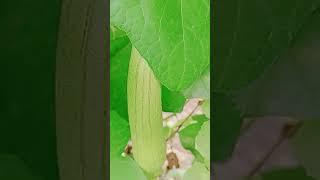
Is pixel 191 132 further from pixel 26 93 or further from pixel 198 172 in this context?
pixel 26 93

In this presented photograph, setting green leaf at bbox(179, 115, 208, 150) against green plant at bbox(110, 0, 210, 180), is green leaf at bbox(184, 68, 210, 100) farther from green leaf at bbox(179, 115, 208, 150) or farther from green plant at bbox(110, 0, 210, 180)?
green leaf at bbox(179, 115, 208, 150)

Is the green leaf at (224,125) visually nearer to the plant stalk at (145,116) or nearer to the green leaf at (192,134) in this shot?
the plant stalk at (145,116)

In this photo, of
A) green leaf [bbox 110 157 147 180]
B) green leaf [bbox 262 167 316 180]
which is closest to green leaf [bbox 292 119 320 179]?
green leaf [bbox 262 167 316 180]

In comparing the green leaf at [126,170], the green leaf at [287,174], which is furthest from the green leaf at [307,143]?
the green leaf at [126,170]

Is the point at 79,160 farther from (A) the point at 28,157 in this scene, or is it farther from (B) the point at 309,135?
(B) the point at 309,135

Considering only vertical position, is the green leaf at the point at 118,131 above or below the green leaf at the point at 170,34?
below

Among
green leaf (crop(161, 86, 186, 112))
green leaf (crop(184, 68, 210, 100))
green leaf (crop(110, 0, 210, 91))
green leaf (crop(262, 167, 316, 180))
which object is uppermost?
green leaf (crop(110, 0, 210, 91))

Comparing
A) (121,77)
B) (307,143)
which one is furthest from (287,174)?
(121,77)

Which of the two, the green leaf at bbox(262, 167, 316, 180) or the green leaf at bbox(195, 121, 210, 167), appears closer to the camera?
the green leaf at bbox(262, 167, 316, 180)
